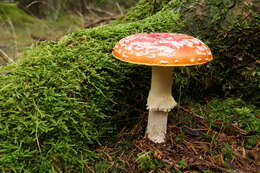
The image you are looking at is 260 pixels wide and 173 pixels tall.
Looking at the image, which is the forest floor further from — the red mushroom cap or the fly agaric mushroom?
the red mushroom cap

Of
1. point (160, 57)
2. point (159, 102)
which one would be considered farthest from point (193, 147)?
point (160, 57)

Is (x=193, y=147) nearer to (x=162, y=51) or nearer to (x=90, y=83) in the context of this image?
(x=162, y=51)

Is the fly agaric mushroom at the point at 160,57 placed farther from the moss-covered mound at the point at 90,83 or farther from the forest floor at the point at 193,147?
the moss-covered mound at the point at 90,83

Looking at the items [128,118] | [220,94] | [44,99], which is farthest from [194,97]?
[44,99]

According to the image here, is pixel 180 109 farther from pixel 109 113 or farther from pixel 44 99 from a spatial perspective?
pixel 44 99

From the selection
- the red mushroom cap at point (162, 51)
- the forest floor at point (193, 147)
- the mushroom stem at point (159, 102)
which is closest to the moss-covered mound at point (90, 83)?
the forest floor at point (193, 147)

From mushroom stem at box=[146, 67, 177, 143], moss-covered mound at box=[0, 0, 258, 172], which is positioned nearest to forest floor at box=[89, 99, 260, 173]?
mushroom stem at box=[146, 67, 177, 143]
